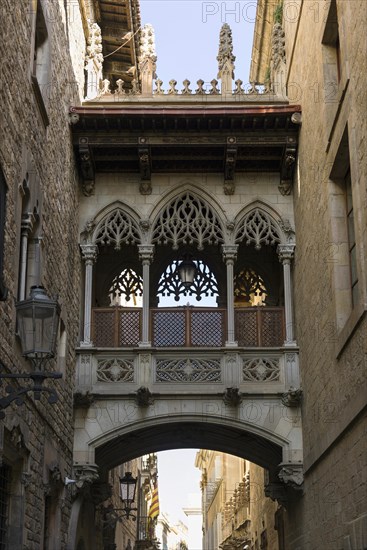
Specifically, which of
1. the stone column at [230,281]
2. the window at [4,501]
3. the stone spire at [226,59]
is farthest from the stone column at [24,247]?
the stone spire at [226,59]

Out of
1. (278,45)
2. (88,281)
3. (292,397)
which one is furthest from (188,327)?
(278,45)

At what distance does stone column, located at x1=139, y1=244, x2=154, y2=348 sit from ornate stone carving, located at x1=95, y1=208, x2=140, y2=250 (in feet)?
0.86

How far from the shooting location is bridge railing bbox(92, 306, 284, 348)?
1581cm

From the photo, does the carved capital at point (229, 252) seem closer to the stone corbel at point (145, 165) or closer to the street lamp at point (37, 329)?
the stone corbel at point (145, 165)

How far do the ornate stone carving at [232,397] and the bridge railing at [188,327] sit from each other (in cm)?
105

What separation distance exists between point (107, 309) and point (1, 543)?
632 cm

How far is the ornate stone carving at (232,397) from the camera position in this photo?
1487 centimetres

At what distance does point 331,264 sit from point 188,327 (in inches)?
169

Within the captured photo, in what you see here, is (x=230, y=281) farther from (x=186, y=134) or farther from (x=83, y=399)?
(x=83, y=399)

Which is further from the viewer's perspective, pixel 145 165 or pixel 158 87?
pixel 158 87

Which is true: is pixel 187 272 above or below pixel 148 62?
below

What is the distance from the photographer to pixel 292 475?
48.5ft

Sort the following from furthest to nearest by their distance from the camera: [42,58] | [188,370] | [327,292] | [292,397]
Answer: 1. [188,370]
2. [292,397]
3. [42,58]
4. [327,292]

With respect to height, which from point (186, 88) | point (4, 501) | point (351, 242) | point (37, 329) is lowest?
point (4, 501)
